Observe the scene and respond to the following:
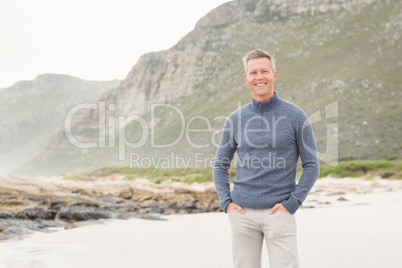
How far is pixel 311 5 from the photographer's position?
86188mm

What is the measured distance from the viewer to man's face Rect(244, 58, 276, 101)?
10.5 feet

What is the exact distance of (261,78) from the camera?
3203mm

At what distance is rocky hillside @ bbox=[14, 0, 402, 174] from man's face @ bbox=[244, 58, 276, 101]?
43.0m

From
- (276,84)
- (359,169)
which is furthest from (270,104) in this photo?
(276,84)

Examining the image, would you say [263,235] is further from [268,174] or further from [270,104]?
[270,104]

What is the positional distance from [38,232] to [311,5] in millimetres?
87377

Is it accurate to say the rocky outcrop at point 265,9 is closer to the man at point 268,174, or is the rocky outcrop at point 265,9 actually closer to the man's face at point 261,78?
the man's face at point 261,78

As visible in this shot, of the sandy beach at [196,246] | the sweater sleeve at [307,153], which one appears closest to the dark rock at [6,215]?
the sandy beach at [196,246]

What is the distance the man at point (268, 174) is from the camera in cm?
297

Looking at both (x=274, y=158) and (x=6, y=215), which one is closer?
(x=274, y=158)

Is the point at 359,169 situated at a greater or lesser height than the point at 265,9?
lesser

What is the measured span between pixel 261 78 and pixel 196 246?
141 inches

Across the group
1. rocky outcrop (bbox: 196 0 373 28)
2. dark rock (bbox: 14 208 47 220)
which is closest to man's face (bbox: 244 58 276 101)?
dark rock (bbox: 14 208 47 220)

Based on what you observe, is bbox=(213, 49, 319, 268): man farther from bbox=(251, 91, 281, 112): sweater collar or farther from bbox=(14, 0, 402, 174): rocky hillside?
bbox=(14, 0, 402, 174): rocky hillside
